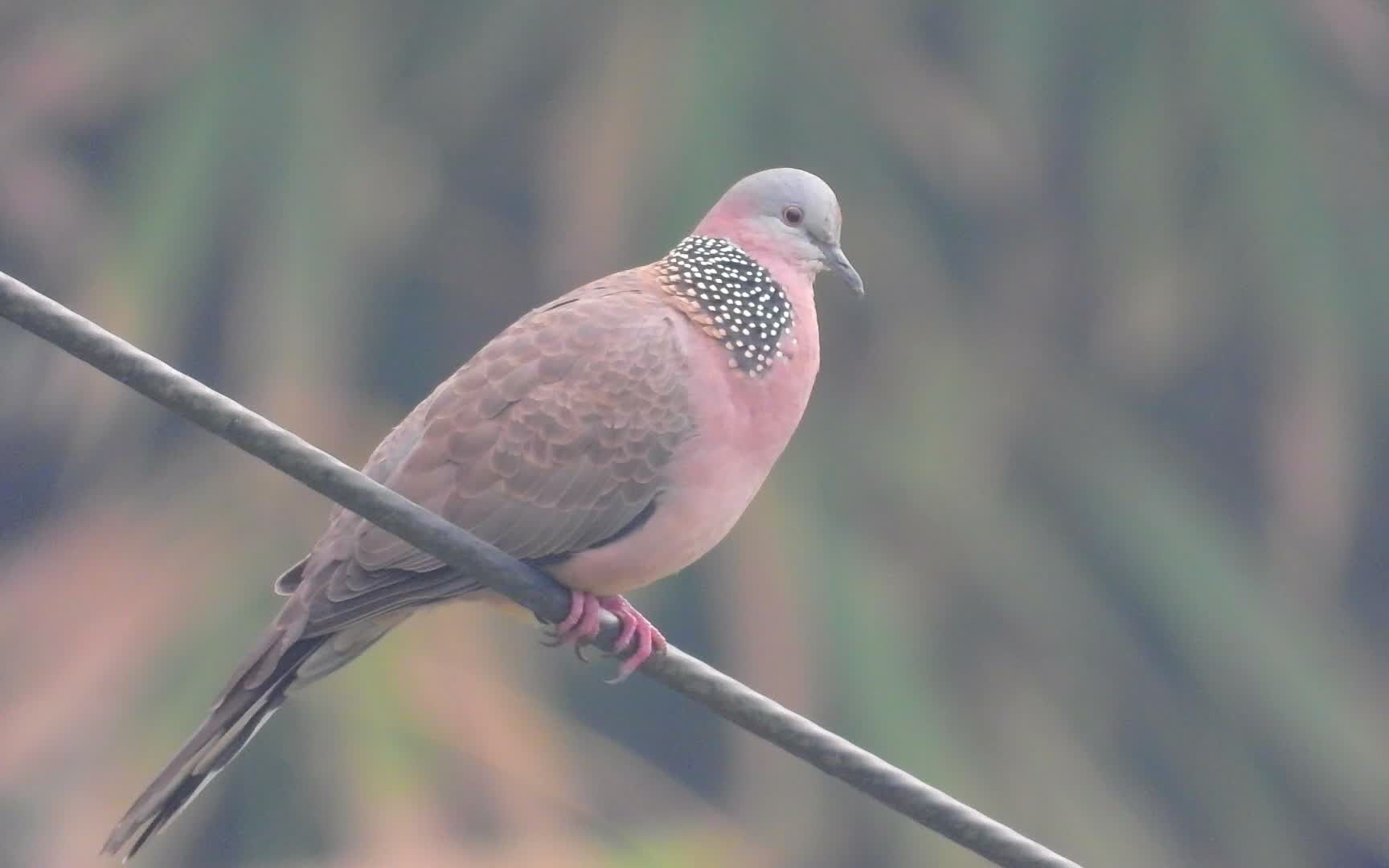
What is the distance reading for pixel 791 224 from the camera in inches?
185

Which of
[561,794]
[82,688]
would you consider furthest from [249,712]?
[82,688]

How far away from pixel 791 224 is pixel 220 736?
59.8 inches

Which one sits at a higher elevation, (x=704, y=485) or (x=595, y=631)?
(x=704, y=485)

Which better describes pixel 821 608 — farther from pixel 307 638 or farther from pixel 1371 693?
pixel 307 638

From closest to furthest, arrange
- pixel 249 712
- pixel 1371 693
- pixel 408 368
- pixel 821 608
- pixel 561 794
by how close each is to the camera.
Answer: pixel 249 712
pixel 561 794
pixel 821 608
pixel 1371 693
pixel 408 368

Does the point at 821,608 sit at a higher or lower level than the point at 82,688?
higher

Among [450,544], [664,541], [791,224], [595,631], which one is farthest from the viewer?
[791,224]

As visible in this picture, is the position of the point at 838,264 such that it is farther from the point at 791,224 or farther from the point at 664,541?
the point at 664,541

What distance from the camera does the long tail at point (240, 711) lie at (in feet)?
12.5

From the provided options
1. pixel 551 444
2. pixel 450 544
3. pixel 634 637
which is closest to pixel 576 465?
pixel 551 444

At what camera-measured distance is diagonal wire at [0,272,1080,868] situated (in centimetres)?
280

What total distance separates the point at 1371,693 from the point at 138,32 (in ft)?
19.2

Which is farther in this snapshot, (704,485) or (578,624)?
(704,485)

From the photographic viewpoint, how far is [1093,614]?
10.3 meters
